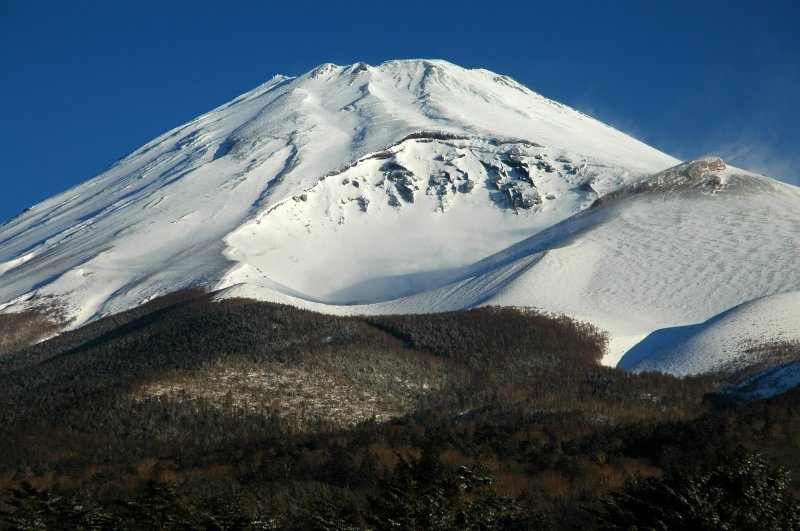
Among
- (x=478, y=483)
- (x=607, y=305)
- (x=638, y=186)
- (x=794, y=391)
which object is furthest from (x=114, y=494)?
(x=638, y=186)

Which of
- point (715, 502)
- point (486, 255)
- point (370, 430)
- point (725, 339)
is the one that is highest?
point (486, 255)

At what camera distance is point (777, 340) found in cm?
9781

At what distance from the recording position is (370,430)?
72062 millimetres

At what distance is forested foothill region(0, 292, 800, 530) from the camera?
37.3 m

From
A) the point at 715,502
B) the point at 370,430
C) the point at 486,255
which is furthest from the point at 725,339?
the point at 486,255

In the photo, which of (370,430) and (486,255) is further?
(486,255)

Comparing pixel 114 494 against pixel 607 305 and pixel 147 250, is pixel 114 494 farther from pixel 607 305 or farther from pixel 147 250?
pixel 147 250

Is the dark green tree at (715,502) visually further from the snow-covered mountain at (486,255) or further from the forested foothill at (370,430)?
the snow-covered mountain at (486,255)

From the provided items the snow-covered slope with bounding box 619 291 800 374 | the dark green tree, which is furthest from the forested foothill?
the snow-covered slope with bounding box 619 291 800 374

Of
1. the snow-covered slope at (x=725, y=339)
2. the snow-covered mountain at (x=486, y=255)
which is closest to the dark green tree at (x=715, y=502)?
the snow-covered slope at (x=725, y=339)

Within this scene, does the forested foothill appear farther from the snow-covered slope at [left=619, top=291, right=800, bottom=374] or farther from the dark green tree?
the snow-covered slope at [left=619, top=291, right=800, bottom=374]

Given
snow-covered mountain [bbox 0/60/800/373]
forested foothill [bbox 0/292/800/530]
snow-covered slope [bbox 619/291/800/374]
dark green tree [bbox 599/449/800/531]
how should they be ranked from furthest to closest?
snow-covered mountain [bbox 0/60/800/373]
snow-covered slope [bbox 619/291/800/374]
forested foothill [bbox 0/292/800/530]
dark green tree [bbox 599/449/800/531]

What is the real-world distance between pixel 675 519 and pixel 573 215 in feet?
506

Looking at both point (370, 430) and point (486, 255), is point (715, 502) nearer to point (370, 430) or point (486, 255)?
point (370, 430)
